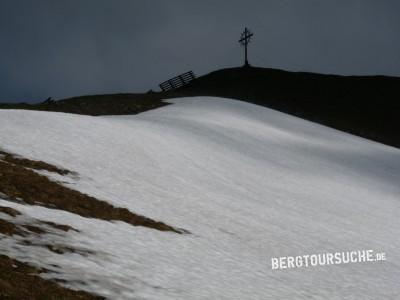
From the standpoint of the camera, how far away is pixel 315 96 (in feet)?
214

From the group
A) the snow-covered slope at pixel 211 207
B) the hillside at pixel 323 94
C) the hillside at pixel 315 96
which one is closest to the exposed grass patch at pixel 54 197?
the snow-covered slope at pixel 211 207

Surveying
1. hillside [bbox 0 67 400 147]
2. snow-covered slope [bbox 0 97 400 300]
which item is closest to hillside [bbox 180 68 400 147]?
hillside [bbox 0 67 400 147]

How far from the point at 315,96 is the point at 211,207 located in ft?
154

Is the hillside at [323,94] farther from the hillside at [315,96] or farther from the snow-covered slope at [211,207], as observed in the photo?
the snow-covered slope at [211,207]

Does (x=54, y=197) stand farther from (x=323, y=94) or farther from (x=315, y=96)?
(x=323, y=94)

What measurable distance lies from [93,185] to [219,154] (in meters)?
12.4

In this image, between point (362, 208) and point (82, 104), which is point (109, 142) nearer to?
point (362, 208)

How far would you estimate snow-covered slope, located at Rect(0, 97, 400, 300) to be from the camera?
Result: 12.6 m

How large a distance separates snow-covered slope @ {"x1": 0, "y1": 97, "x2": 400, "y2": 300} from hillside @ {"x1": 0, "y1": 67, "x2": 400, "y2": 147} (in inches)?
617

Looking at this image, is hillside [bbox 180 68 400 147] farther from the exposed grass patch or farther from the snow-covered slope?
the exposed grass patch

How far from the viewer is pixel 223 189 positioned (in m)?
24.3

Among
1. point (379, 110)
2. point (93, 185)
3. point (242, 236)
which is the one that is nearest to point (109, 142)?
point (93, 185)

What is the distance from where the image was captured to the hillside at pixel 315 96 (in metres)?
55.7

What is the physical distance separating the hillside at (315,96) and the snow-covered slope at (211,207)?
15.7 meters
